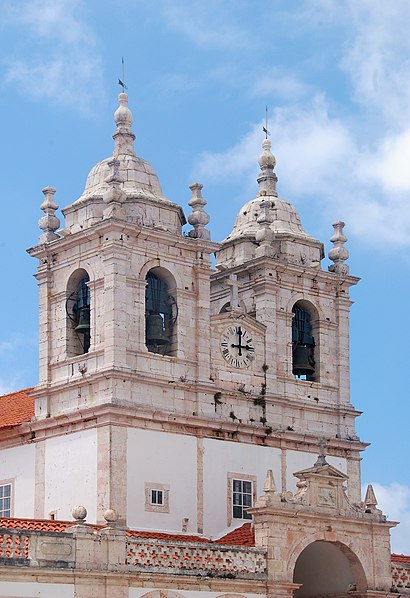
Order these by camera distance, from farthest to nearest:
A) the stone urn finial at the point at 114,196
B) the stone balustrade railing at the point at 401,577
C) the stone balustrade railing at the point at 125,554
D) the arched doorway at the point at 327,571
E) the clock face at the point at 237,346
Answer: the clock face at the point at 237,346 < the stone urn finial at the point at 114,196 < the stone balustrade railing at the point at 401,577 < the arched doorway at the point at 327,571 < the stone balustrade railing at the point at 125,554

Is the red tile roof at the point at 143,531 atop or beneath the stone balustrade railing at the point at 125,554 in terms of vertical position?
atop

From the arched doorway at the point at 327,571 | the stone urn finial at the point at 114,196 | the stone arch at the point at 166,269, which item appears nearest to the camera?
the arched doorway at the point at 327,571

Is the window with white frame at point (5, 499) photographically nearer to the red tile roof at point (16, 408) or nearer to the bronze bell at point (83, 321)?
the red tile roof at point (16, 408)

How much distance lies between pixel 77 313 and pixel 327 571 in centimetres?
976

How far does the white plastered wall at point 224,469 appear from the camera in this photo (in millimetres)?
39819

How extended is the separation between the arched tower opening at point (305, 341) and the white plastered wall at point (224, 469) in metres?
3.30

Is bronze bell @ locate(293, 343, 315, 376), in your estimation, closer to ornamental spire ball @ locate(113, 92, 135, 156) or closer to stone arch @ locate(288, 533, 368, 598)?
stone arch @ locate(288, 533, 368, 598)

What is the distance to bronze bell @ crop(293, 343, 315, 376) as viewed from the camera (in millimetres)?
43906

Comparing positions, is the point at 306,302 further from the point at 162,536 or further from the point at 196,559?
the point at 196,559

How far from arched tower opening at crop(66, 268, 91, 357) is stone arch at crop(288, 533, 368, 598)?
8154mm

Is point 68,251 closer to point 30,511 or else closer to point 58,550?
point 30,511

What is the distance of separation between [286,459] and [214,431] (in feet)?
9.47

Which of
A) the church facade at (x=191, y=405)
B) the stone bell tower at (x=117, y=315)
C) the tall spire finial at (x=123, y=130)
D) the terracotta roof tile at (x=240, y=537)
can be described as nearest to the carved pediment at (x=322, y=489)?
the church facade at (x=191, y=405)

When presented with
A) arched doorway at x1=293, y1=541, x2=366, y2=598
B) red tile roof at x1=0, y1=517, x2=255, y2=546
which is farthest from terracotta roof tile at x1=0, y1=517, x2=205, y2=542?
arched doorway at x1=293, y1=541, x2=366, y2=598
